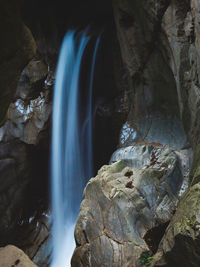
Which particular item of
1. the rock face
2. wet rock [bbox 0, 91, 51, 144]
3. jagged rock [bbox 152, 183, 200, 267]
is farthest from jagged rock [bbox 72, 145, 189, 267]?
wet rock [bbox 0, 91, 51, 144]

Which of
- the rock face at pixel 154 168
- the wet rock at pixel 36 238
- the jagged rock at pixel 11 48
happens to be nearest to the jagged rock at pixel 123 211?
the rock face at pixel 154 168

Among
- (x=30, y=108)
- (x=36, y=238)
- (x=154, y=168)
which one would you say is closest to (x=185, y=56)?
(x=154, y=168)

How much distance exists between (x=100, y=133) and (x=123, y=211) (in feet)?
16.1

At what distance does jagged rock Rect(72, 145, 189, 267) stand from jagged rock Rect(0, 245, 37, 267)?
950 mm

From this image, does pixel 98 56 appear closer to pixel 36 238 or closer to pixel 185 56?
pixel 185 56

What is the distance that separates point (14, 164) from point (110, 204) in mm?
4440

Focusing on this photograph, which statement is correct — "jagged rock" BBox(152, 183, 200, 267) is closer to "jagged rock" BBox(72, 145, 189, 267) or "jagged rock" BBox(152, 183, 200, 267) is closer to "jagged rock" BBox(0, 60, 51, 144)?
"jagged rock" BBox(72, 145, 189, 267)

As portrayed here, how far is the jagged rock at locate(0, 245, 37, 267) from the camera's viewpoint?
14.4 ft

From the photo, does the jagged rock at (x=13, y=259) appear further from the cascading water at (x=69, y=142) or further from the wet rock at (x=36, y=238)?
the cascading water at (x=69, y=142)

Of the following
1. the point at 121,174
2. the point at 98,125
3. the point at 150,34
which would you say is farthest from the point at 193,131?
the point at 98,125

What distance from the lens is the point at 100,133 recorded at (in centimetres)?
947

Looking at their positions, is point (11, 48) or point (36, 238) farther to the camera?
point (36, 238)

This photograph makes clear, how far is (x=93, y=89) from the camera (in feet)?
31.8

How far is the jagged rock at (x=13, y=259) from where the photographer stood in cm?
440
